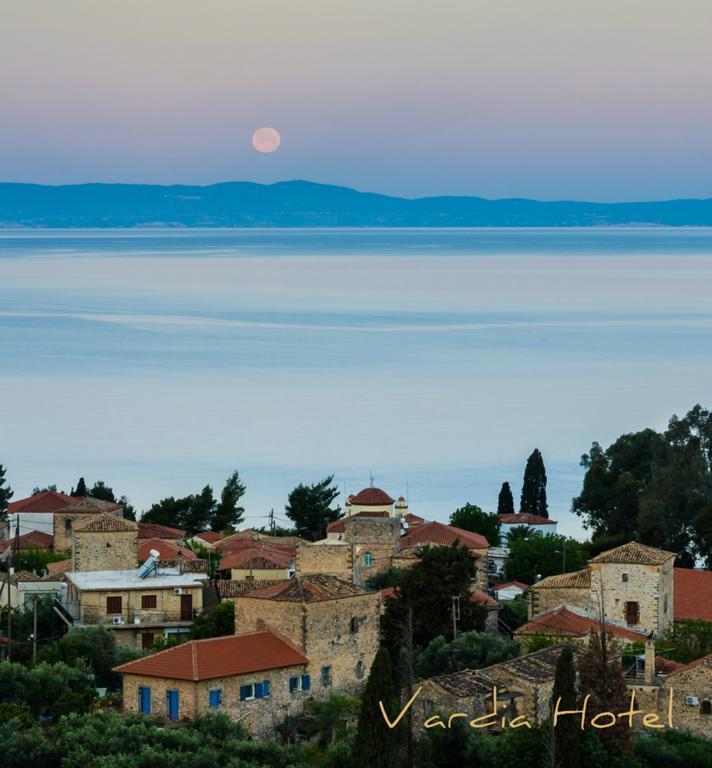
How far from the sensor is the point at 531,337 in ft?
421

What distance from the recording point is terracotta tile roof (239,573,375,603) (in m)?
29.0

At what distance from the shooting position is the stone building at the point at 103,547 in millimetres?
36500

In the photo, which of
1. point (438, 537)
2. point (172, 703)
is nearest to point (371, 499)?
point (438, 537)

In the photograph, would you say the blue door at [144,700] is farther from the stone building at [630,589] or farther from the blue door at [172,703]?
the stone building at [630,589]

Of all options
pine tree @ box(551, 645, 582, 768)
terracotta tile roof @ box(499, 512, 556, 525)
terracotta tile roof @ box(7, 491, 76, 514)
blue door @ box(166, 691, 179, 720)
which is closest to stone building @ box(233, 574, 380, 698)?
blue door @ box(166, 691, 179, 720)

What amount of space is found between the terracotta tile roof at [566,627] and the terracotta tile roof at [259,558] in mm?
7262

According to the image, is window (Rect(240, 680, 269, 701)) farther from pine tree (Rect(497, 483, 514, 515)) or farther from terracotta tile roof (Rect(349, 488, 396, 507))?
pine tree (Rect(497, 483, 514, 515))

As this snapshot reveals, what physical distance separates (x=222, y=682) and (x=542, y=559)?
17252 mm

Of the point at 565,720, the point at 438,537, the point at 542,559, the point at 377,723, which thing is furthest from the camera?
the point at 542,559

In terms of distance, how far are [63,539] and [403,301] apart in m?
124

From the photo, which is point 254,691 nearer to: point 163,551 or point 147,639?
point 147,639

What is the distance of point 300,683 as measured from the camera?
28.0 m

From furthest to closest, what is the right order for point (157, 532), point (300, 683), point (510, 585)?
point (157, 532), point (510, 585), point (300, 683)

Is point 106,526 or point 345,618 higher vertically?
point 106,526
